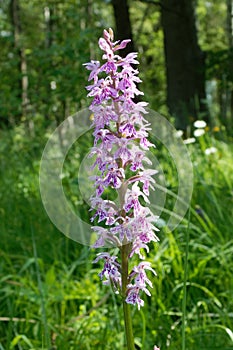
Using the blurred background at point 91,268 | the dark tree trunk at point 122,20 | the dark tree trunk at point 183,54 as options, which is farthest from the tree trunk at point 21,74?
the dark tree trunk at point 183,54

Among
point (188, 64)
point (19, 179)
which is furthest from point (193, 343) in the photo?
point (188, 64)

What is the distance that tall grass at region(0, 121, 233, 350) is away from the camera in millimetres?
2217

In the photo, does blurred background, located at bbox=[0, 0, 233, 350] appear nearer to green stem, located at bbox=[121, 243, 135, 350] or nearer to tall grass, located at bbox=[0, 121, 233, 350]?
tall grass, located at bbox=[0, 121, 233, 350]

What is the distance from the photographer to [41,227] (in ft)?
12.4

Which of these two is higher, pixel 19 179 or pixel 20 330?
pixel 19 179

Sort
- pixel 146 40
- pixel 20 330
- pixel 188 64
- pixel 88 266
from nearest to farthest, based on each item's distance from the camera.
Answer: pixel 20 330 < pixel 88 266 < pixel 188 64 < pixel 146 40

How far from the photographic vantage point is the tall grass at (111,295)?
2.22m

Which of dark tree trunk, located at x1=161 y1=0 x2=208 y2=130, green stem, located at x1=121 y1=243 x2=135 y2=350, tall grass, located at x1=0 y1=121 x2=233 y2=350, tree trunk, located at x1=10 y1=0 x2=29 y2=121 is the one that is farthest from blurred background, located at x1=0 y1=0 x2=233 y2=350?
dark tree trunk, located at x1=161 y1=0 x2=208 y2=130

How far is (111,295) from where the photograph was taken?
2.73 m

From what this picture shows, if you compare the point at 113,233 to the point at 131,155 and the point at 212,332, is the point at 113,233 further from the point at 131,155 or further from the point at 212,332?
the point at 212,332

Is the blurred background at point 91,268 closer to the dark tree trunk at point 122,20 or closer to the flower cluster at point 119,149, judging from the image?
the dark tree trunk at point 122,20

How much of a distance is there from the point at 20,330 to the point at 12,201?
2191mm

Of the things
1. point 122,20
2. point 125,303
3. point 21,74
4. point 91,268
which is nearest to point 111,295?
point 91,268

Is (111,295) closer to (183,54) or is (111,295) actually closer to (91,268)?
(91,268)
